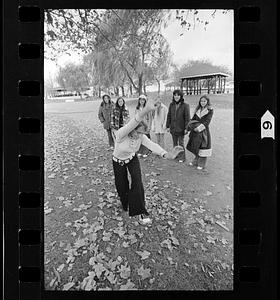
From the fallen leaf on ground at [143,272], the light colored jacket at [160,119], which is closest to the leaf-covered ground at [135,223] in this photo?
the fallen leaf on ground at [143,272]

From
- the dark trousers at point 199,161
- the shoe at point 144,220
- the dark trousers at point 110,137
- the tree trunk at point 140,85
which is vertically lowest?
the shoe at point 144,220

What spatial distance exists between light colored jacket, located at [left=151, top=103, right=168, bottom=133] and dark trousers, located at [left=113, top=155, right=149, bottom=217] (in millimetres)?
117

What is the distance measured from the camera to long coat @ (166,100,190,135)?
1.10m

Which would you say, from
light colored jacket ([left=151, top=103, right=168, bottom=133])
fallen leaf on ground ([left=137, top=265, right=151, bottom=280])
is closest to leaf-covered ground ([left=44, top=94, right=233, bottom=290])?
fallen leaf on ground ([left=137, top=265, right=151, bottom=280])

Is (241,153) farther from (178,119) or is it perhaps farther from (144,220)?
(144,220)

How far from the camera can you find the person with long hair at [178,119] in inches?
43.3

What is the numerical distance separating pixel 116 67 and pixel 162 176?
0.39 m

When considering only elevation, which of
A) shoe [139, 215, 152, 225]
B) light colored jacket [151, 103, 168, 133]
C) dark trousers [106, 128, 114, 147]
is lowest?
shoe [139, 215, 152, 225]

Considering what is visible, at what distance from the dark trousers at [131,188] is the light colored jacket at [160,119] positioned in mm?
117

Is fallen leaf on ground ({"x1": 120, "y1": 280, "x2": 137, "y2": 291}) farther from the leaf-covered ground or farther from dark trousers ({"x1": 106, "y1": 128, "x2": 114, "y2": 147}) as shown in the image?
dark trousers ({"x1": 106, "y1": 128, "x2": 114, "y2": 147})

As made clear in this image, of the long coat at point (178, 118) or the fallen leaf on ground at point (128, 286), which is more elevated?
the long coat at point (178, 118)

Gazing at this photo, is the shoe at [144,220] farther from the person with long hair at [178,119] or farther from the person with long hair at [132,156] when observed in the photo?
the person with long hair at [178,119]

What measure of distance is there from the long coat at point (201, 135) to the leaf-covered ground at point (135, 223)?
0.03 metres

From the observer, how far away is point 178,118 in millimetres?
1109
